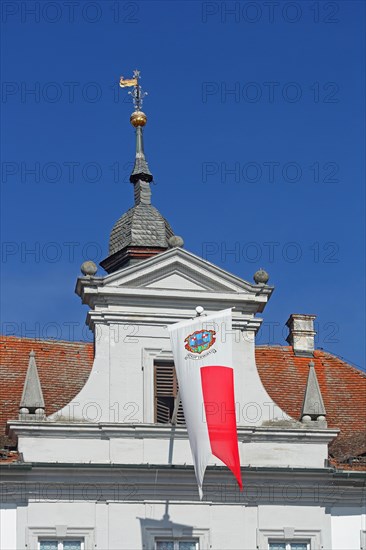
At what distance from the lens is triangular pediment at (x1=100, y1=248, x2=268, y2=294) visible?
43.4 metres

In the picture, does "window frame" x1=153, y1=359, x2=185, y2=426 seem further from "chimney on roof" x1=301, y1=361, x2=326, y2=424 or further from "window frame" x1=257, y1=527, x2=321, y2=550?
"window frame" x1=257, y1=527, x2=321, y2=550

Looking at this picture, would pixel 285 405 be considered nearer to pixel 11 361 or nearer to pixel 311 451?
pixel 311 451

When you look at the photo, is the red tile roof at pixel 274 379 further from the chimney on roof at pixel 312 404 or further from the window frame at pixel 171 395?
the window frame at pixel 171 395

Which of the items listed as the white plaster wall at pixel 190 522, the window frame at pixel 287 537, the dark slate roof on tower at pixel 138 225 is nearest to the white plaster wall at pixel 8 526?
the white plaster wall at pixel 190 522

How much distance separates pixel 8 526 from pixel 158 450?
3.94m

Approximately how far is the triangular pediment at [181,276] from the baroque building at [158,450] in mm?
24

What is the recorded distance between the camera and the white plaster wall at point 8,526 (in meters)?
40.6

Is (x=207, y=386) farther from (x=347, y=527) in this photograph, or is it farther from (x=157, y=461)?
(x=347, y=527)

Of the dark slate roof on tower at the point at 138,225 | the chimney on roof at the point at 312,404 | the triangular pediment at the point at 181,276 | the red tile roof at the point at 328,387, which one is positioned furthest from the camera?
the dark slate roof on tower at the point at 138,225

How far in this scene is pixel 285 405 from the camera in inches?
1821

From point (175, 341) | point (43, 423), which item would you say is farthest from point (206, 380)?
point (43, 423)

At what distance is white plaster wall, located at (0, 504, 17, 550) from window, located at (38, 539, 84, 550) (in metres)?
0.65

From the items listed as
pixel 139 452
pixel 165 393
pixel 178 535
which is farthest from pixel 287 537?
pixel 165 393

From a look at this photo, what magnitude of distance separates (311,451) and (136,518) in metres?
4.58
